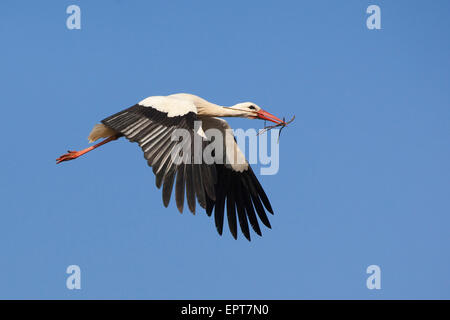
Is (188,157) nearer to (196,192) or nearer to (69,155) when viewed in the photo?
(196,192)

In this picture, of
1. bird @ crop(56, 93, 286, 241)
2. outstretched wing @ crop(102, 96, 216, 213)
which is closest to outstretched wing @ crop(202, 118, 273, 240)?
bird @ crop(56, 93, 286, 241)

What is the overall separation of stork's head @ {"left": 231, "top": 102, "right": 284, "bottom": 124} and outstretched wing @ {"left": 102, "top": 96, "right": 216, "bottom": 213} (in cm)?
164

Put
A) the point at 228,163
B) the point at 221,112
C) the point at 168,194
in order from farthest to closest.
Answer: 1. the point at 228,163
2. the point at 221,112
3. the point at 168,194

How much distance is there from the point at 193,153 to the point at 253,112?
2.67 metres

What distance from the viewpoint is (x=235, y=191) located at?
11.4 m

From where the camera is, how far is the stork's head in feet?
36.9

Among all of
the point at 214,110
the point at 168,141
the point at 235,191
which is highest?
the point at 214,110

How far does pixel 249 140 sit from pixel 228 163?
475 mm

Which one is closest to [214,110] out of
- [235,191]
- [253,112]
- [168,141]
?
[253,112]

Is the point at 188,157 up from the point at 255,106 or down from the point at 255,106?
down

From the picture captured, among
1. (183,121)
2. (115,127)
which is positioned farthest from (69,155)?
(183,121)

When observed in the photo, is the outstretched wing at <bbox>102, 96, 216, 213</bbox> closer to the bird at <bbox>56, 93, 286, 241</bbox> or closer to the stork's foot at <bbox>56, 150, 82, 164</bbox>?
the bird at <bbox>56, 93, 286, 241</bbox>

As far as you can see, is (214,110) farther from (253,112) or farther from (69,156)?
(69,156)

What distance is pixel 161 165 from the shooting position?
8648 millimetres
